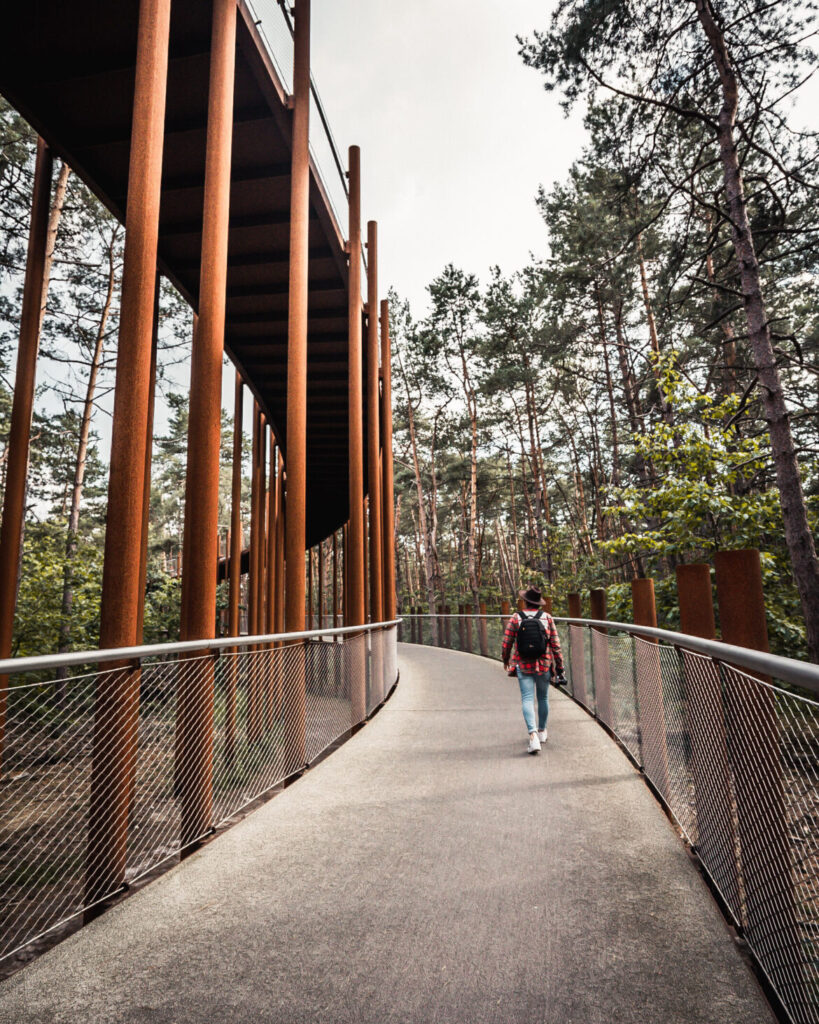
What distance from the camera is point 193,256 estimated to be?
9.90 metres

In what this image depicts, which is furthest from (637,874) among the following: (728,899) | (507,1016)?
(507,1016)

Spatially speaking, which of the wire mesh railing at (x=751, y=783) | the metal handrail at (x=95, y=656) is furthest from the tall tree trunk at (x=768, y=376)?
the metal handrail at (x=95, y=656)

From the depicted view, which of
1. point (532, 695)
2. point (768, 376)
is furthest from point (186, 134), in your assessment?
point (768, 376)

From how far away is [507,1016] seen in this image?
1.97 m

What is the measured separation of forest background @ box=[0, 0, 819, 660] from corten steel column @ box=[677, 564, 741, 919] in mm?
4555

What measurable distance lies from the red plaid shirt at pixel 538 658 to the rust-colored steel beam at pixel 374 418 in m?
7.89

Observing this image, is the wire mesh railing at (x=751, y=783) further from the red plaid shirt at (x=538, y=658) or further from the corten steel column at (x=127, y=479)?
the corten steel column at (x=127, y=479)

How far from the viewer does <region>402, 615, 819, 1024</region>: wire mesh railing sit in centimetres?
190

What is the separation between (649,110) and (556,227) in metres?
10.6

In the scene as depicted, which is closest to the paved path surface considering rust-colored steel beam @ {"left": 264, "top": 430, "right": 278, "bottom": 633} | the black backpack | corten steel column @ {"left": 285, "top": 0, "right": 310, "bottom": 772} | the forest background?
the black backpack

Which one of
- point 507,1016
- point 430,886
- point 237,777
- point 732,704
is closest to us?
point 507,1016

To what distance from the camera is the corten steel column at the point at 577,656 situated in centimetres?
806

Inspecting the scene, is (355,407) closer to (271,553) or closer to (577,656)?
(577,656)

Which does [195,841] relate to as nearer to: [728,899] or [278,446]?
[728,899]
